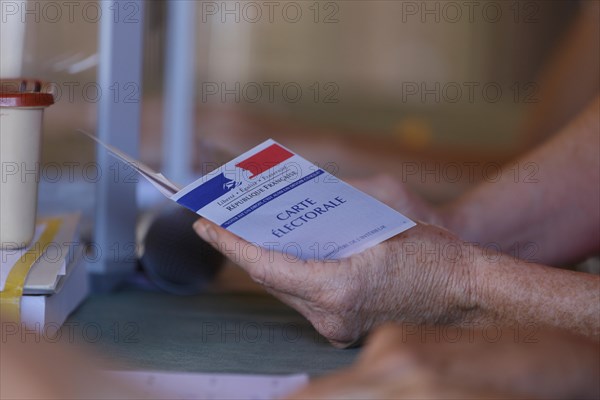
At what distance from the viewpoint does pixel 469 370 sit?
0.60 meters

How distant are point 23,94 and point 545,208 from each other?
2.74 ft

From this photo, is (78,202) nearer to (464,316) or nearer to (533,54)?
(464,316)

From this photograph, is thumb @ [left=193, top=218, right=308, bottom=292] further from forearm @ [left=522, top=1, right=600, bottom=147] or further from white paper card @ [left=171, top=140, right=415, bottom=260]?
forearm @ [left=522, top=1, right=600, bottom=147]

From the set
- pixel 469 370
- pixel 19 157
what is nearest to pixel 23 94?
pixel 19 157

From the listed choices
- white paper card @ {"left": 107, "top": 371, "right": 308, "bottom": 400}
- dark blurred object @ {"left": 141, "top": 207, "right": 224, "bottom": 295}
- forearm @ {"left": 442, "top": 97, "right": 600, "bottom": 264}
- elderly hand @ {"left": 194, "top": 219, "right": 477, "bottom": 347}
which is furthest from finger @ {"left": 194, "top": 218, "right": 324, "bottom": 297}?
forearm @ {"left": 442, "top": 97, "right": 600, "bottom": 264}

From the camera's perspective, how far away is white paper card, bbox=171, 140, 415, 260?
0.87 meters

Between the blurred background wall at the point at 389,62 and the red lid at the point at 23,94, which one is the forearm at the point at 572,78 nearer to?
the red lid at the point at 23,94

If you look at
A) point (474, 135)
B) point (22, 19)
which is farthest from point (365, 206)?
point (474, 135)

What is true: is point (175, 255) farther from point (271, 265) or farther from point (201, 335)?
point (271, 265)

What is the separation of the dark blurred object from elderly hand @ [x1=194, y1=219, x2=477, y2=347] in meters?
0.31

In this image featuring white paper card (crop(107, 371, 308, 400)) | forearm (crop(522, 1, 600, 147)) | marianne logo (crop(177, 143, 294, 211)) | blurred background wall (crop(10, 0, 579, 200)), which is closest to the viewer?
white paper card (crop(107, 371, 308, 400))

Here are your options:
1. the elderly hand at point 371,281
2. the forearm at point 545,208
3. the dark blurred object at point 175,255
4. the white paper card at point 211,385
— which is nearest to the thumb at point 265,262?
the elderly hand at point 371,281

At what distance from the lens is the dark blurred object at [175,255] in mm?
1233

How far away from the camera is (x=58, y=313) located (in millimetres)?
975
